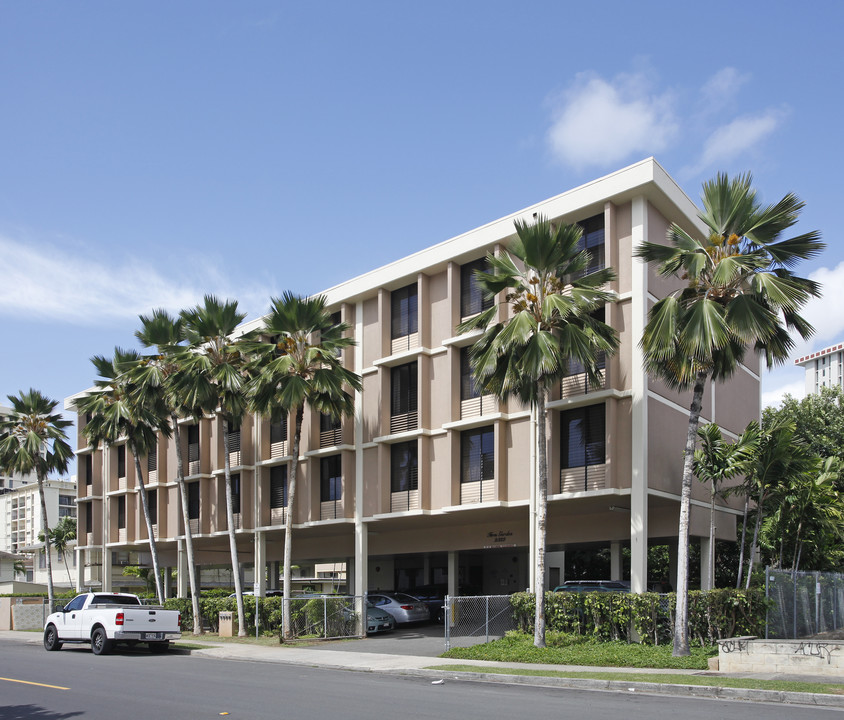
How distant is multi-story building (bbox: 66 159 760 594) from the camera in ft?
82.0

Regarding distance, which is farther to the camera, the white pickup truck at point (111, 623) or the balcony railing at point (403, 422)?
the balcony railing at point (403, 422)

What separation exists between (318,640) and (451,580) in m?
8.12

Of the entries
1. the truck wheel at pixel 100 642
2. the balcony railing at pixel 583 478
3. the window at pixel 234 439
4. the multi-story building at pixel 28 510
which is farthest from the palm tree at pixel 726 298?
the multi-story building at pixel 28 510

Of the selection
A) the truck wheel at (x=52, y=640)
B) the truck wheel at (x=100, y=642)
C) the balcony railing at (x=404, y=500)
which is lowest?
the truck wheel at (x=52, y=640)

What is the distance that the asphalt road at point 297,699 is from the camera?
12.8 m

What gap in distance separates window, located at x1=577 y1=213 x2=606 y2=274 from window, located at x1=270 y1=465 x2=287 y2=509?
16.6 meters

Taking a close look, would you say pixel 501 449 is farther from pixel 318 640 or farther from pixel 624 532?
pixel 318 640

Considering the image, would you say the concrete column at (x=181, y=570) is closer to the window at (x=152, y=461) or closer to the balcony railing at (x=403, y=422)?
the window at (x=152, y=461)

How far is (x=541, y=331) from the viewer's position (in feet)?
73.5

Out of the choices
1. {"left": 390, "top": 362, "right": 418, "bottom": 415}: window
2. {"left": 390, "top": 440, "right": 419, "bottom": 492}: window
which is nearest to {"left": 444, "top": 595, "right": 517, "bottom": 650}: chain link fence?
{"left": 390, "top": 440, "right": 419, "bottom": 492}: window

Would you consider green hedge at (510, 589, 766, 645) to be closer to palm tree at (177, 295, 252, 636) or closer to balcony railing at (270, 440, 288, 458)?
palm tree at (177, 295, 252, 636)

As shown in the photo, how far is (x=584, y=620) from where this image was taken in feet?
75.5

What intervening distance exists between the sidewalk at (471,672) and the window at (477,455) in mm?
6804

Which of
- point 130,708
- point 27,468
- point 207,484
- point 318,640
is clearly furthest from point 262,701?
point 27,468
